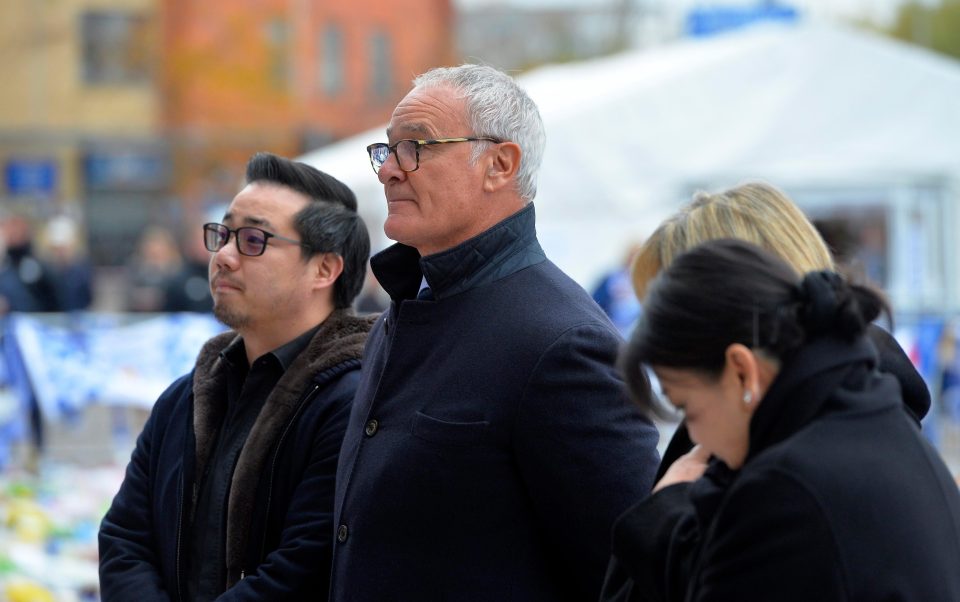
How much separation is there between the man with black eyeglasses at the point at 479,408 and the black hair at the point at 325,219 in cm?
61

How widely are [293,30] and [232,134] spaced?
10.4ft

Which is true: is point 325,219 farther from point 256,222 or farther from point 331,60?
point 331,60

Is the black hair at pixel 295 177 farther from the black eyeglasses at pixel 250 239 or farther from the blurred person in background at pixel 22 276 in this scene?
the blurred person in background at pixel 22 276

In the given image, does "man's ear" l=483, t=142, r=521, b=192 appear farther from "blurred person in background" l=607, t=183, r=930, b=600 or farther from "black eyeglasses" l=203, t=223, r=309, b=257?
"black eyeglasses" l=203, t=223, r=309, b=257

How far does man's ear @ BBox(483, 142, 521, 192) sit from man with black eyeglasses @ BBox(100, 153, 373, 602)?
2.26 feet

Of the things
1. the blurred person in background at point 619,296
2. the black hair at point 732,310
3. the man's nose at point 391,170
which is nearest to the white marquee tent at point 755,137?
the blurred person in background at point 619,296

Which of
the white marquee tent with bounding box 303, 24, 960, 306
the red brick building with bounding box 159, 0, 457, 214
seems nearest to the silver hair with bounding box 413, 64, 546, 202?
the white marquee tent with bounding box 303, 24, 960, 306

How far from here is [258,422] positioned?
3.12m

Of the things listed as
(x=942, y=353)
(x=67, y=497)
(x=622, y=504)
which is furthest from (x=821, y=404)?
(x=942, y=353)

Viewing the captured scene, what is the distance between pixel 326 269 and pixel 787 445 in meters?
1.82

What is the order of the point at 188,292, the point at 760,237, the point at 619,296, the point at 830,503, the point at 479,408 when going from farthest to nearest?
the point at 188,292, the point at 619,296, the point at 479,408, the point at 760,237, the point at 830,503

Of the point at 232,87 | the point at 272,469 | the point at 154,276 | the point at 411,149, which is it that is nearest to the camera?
the point at 411,149

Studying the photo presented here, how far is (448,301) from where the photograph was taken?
2754mm

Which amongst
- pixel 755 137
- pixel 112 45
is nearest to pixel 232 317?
pixel 755 137
